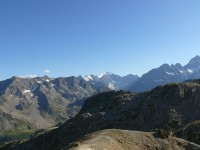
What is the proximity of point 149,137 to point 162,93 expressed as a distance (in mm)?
104204

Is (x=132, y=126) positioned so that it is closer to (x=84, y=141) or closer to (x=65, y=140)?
(x=65, y=140)

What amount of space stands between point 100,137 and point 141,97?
396 ft

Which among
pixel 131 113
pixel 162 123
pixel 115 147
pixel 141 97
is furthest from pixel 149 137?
pixel 141 97

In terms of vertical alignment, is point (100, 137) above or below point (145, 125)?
above

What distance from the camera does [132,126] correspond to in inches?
5659

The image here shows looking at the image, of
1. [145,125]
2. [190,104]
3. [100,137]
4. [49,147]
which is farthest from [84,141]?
[49,147]

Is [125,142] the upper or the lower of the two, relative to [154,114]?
upper

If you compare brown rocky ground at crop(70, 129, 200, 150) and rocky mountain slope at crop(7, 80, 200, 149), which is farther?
rocky mountain slope at crop(7, 80, 200, 149)

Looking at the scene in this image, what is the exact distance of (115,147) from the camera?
1716 inches

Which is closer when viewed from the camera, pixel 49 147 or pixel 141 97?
pixel 141 97

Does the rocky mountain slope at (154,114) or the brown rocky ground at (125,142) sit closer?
the brown rocky ground at (125,142)

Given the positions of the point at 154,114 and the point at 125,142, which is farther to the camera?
the point at 154,114

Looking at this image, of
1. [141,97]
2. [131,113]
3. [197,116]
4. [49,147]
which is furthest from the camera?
[49,147]

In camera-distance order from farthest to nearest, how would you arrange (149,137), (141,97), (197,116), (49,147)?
1. (49,147)
2. (141,97)
3. (197,116)
4. (149,137)
